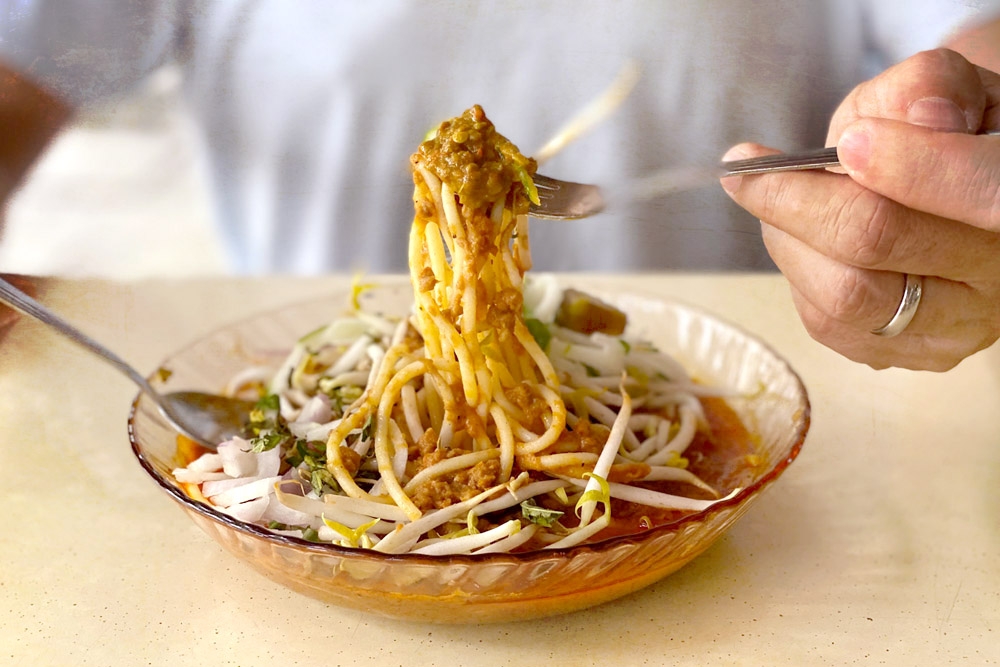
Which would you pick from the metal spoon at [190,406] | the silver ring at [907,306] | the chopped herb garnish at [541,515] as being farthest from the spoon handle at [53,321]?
the silver ring at [907,306]

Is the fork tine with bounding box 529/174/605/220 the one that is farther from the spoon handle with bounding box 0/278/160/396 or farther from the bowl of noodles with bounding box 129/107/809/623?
the spoon handle with bounding box 0/278/160/396

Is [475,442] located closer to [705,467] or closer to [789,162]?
[705,467]

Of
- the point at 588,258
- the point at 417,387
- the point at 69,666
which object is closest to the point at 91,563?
the point at 69,666

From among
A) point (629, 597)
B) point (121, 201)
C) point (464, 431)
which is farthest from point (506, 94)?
point (629, 597)

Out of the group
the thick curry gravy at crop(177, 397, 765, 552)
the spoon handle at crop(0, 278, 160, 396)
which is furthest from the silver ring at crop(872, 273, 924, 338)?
the spoon handle at crop(0, 278, 160, 396)

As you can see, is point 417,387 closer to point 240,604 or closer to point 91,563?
point 240,604
